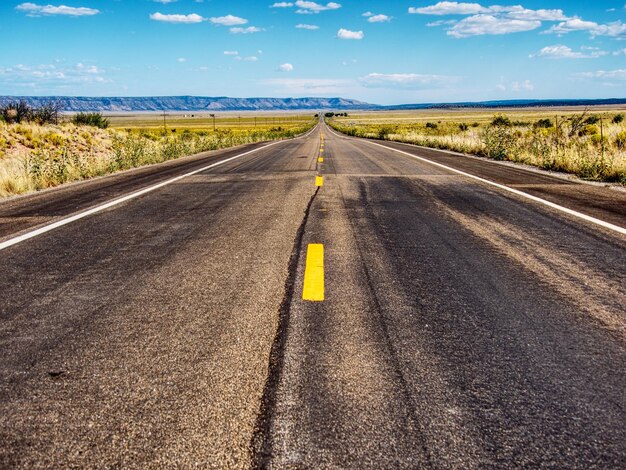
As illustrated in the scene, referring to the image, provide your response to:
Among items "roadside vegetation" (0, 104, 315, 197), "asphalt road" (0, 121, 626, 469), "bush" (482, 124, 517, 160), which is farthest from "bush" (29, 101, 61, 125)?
"asphalt road" (0, 121, 626, 469)

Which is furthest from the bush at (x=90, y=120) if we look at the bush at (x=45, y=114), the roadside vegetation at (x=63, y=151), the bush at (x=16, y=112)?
the bush at (x=16, y=112)

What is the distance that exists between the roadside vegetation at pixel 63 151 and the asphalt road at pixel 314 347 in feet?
20.0

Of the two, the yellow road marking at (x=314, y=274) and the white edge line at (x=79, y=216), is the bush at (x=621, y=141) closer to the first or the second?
the white edge line at (x=79, y=216)

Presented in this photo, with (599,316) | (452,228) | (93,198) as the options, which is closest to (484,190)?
(452,228)

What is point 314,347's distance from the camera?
9.57 feet

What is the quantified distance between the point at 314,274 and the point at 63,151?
12.7 metres

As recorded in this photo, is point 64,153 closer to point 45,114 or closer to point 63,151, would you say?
point 63,151

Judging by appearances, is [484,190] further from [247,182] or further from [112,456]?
[112,456]

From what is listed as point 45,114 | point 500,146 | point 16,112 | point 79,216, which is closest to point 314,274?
point 79,216

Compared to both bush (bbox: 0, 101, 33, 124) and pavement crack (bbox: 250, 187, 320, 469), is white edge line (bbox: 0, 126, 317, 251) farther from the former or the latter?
bush (bbox: 0, 101, 33, 124)

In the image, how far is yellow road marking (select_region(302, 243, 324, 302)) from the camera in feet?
12.4

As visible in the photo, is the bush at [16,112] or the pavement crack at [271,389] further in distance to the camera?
the bush at [16,112]

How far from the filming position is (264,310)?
349 cm

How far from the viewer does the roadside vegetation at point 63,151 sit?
11.7 metres
